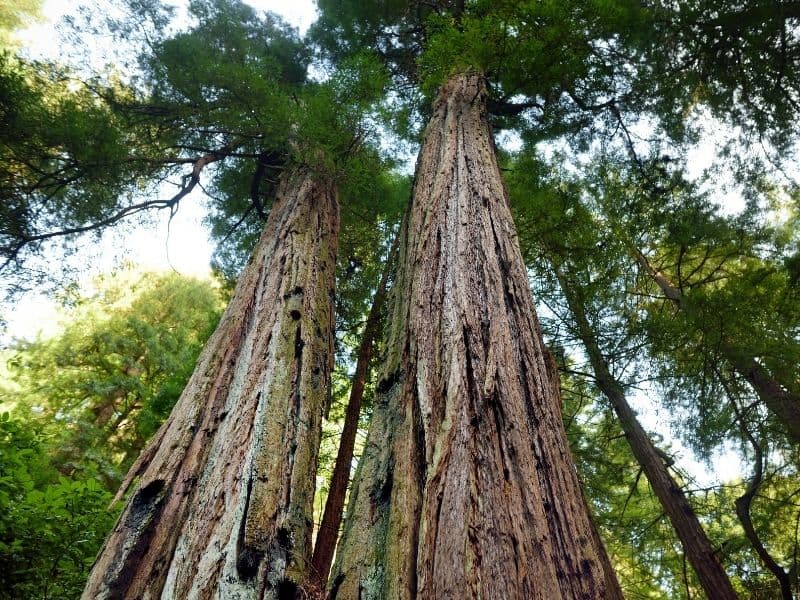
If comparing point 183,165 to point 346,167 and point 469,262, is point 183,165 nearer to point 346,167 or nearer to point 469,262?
point 346,167

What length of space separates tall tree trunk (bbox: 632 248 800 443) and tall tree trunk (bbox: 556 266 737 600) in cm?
104

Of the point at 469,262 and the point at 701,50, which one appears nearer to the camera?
the point at 469,262

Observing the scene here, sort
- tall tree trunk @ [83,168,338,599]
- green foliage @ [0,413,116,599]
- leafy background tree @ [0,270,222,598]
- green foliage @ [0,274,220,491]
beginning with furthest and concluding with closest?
green foliage @ [0,274,220,491] → leafy background tree @ [0,270,222,598] → green foliage @ [0,413,116,599] → tall tree trunk @ [83,168,338,599]

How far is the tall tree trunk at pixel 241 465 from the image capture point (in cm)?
159

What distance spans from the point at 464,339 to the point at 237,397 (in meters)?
1.42

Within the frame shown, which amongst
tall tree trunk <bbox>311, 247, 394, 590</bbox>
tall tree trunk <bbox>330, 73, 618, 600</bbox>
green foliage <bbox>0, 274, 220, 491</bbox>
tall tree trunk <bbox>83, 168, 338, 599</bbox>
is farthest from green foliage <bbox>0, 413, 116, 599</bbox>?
green foliage <bbox>0, 274, 220, 491</bbox>

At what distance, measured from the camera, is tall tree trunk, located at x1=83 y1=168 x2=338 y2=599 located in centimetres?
159

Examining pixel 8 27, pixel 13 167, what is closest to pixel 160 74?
pixel 13 167

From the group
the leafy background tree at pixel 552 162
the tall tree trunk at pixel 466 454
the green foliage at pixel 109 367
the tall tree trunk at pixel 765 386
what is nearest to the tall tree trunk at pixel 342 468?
the leafy background tree at pixel 552 162

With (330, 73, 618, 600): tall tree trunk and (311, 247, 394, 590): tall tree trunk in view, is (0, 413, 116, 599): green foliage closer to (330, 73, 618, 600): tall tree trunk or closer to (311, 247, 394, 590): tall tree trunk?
(311, 247, 394, 590): tall tree trunk

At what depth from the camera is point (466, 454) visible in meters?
1.11

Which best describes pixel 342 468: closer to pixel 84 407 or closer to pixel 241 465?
pixel 241 465

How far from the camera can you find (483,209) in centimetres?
214

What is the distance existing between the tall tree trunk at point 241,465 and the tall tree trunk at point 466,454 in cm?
56
